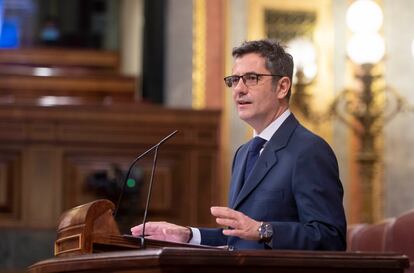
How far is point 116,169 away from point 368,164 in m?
1.68

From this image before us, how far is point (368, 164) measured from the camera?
272 inches

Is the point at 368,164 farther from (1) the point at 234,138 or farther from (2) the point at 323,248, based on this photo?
(2) the point at 323,248

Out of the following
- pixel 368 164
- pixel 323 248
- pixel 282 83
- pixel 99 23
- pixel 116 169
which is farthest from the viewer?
pixel 99 23

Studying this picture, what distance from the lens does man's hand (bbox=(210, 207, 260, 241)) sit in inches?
101

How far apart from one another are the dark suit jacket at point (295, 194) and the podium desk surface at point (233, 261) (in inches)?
11.6

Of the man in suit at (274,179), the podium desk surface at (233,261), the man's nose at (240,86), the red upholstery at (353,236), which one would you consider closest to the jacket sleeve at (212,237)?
the man in suit at (274,179)

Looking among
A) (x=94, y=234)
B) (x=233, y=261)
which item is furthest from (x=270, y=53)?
(x=233, y=261)

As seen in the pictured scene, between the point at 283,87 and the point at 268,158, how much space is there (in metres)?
0.21

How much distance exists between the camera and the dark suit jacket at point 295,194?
2.73 meters

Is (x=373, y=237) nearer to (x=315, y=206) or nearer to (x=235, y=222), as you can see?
(x=315, y=206)

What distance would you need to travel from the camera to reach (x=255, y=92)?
2998 millimetres

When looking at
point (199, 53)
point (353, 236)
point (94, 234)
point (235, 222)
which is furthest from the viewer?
Result: point (199, 53)

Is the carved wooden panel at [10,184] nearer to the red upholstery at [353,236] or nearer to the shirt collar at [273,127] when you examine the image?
the red upholstery at [353,236]

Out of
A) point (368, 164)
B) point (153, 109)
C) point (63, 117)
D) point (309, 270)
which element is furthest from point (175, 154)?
point (309, 270)
